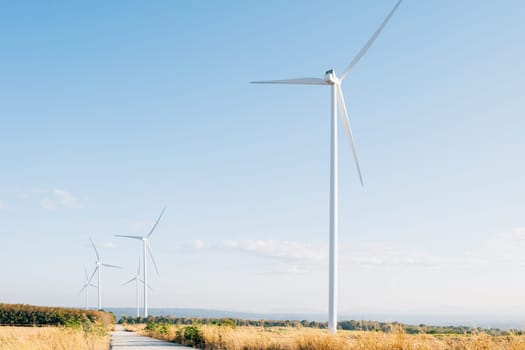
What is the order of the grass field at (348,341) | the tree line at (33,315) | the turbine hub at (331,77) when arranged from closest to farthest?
the grass field at (348,341) → the turbine hub at (331,77) → the tree line at (33,315)

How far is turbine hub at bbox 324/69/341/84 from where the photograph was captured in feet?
90.7

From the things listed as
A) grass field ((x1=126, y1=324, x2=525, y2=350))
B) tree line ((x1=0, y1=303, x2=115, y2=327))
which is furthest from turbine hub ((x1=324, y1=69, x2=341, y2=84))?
tree line ((x1=0, y1=303, x2=115, y2=327))

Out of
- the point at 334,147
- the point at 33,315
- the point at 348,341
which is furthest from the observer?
the point at 33,315

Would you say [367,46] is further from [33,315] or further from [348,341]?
[33,315]

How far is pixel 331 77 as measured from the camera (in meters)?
27.6

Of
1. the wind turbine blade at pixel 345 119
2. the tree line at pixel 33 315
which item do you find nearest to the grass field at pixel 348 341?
the wind turbine blade at pixel 345 119

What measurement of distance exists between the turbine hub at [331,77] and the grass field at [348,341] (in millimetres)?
11461

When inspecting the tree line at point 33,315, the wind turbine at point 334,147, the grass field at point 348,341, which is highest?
the wind turbine at point 334,147

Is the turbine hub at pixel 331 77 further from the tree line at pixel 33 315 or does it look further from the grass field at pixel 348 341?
the tree line at pixel 33 315

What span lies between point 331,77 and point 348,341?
46.9 feet

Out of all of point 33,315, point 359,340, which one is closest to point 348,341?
point 359,340

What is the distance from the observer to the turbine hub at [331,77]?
27641 mm

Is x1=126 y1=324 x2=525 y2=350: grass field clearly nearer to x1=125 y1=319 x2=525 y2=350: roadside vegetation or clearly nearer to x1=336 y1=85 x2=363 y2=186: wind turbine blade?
x1=125 y1=319 x2=525 y2=350: roadside vegetation

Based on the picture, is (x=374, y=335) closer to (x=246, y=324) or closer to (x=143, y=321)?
(x=246, y=324)
